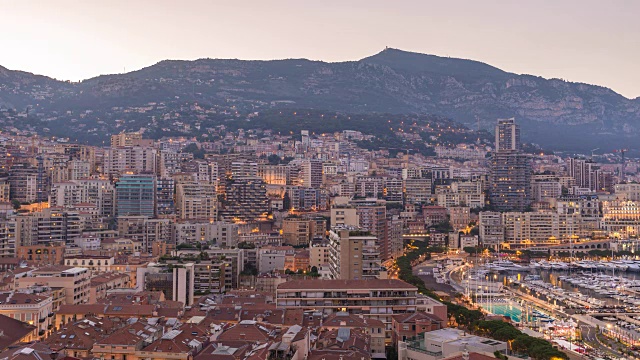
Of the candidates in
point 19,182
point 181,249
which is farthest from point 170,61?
point 181,249

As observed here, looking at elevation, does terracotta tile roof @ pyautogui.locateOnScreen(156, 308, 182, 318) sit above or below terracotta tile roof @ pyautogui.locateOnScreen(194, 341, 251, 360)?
below

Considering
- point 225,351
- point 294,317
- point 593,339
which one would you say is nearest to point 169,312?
point 294,317

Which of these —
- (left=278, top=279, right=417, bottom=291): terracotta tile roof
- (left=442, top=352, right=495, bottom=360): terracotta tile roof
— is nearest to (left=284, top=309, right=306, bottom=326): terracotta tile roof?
(left=278, top=279, right=417, bottom=291): terracotta tile roof

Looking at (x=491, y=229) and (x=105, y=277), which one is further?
(x=491, y=229)

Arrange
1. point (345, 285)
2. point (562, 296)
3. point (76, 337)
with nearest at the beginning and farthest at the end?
1. point (76, 337)
2. point (345, 285)
3. point (562, 296)

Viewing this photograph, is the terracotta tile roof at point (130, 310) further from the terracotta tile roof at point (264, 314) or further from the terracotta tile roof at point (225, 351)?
the terracotta tile roof at point (225, 351)

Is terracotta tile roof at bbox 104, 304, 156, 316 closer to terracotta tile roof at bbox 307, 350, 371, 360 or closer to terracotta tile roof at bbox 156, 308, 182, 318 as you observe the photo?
terracotta tile roof at bbox 156, 308, 182, 318

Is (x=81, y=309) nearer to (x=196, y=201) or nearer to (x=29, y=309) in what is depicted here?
(x=29, y=309)
